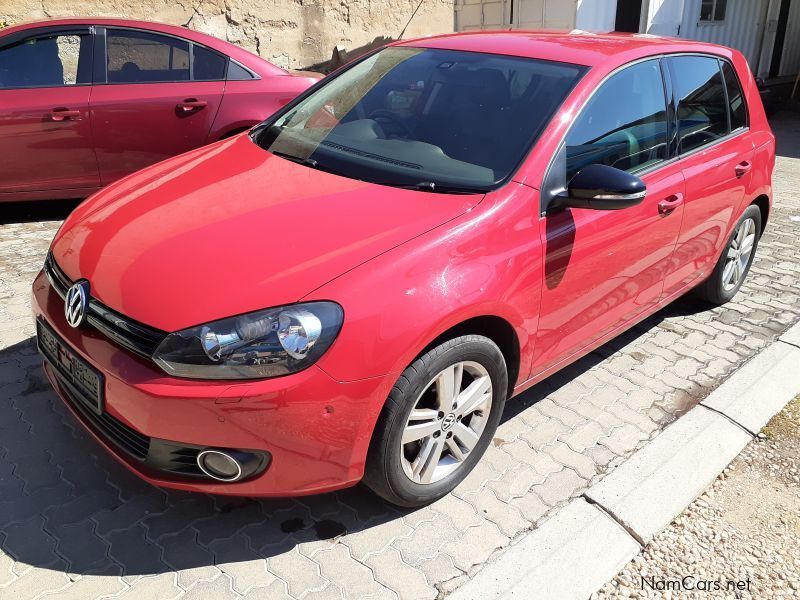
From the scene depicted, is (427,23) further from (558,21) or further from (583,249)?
(583,249)

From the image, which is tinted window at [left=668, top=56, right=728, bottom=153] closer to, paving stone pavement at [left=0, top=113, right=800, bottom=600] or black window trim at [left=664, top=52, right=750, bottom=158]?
black window trim at [left=664, top=52, right=750, bottom=158]

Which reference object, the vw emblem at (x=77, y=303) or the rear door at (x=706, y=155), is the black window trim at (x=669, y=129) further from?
the vw emblem at (x=77, y=303)

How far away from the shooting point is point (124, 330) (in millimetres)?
2297

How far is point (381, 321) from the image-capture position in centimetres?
225

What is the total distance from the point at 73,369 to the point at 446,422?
1.36 meters

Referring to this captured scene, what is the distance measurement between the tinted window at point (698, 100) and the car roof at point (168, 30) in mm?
3370

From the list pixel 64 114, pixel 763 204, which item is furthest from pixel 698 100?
pixel 64 114

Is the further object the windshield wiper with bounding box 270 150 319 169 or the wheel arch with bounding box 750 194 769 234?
the wheel arch with bounding box 750 194 769 234

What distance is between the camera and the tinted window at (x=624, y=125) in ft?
9.93

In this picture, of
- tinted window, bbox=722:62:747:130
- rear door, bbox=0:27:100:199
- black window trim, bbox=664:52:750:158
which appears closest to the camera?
black window trim, bbox=664:52:750:158

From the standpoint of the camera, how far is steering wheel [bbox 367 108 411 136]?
10.5ft

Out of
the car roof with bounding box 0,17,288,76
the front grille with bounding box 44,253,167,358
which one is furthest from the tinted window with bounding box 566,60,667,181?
the car roof with bounding box 0,17,288,76

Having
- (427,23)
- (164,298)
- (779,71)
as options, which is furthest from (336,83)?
(779,71)

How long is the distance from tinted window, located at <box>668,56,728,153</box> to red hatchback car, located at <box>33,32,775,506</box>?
19 millimetres
